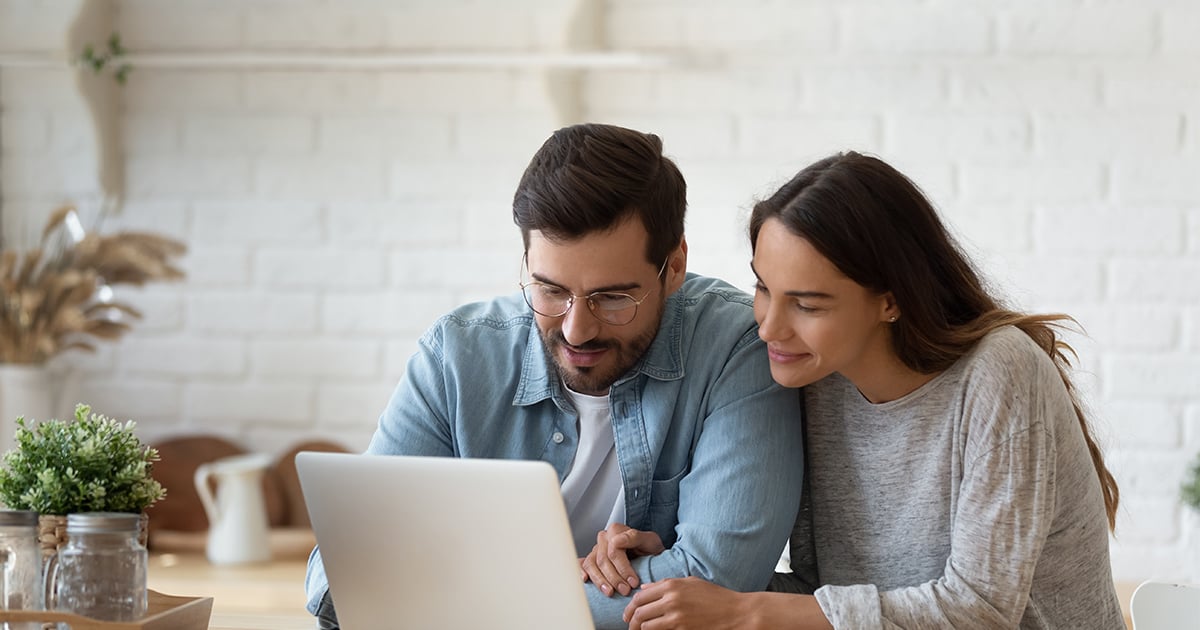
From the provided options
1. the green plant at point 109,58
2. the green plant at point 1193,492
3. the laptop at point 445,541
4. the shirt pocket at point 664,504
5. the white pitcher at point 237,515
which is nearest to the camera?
the laptop at point 445,541

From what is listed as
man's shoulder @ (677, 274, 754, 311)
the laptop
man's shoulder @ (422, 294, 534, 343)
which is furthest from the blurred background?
the laptop

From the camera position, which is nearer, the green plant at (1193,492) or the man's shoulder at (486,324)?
the man's shoulder at (486,324)

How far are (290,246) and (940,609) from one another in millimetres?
1513

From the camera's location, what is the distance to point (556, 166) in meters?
1.40

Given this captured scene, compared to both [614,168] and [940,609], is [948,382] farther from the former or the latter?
[614,168]

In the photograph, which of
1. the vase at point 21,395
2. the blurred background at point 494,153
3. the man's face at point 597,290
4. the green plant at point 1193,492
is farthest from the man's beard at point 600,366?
the vase at point 21,395

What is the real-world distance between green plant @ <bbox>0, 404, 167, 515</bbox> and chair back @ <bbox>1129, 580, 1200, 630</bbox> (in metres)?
0.97

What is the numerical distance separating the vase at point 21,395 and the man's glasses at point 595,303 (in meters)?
1.19

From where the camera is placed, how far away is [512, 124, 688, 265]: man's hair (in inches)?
53.5

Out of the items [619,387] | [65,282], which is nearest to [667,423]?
[619,387]

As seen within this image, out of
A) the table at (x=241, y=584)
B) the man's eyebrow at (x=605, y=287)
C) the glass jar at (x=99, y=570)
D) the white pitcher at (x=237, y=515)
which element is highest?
the man's eyebrow at (x=605, y=287)

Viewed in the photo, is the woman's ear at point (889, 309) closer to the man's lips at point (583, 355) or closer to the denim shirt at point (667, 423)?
the denim shirt at point (667, 423)

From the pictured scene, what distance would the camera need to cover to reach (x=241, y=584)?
197 cm

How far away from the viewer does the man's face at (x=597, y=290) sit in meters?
1.36
